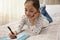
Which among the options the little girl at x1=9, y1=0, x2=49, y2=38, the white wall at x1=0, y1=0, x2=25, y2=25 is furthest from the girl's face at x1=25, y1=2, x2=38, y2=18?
the white wall at x1=0, y1=0, x2=25, y2=25

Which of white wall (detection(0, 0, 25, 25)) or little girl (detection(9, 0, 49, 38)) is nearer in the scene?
little girl (detection(9, 0, 49, 38))

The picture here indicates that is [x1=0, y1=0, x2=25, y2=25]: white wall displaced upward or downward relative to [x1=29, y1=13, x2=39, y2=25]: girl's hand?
downward

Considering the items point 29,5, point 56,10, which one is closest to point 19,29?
point 29,5

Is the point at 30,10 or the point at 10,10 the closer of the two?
the point at 30,10

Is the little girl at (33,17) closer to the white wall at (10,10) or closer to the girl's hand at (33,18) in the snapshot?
the girl's hand at (33,18)

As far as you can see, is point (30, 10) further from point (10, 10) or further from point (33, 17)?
point (10, 10)

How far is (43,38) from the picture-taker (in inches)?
47.6

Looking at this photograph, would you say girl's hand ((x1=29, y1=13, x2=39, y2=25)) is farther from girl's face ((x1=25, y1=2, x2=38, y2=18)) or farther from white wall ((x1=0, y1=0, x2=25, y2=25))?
white wall ((x1=0, y1=0, x2=25, y2=25))

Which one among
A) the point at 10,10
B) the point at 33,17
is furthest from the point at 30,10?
the point at 10,10

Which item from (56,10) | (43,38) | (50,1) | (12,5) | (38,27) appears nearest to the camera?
(43,38)

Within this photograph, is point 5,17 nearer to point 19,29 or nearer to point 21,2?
point 21,2

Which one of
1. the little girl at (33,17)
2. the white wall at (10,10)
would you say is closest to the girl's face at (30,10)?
the little girl at (33,17)

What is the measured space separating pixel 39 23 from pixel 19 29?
0.23m

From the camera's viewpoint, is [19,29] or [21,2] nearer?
[19,29]
